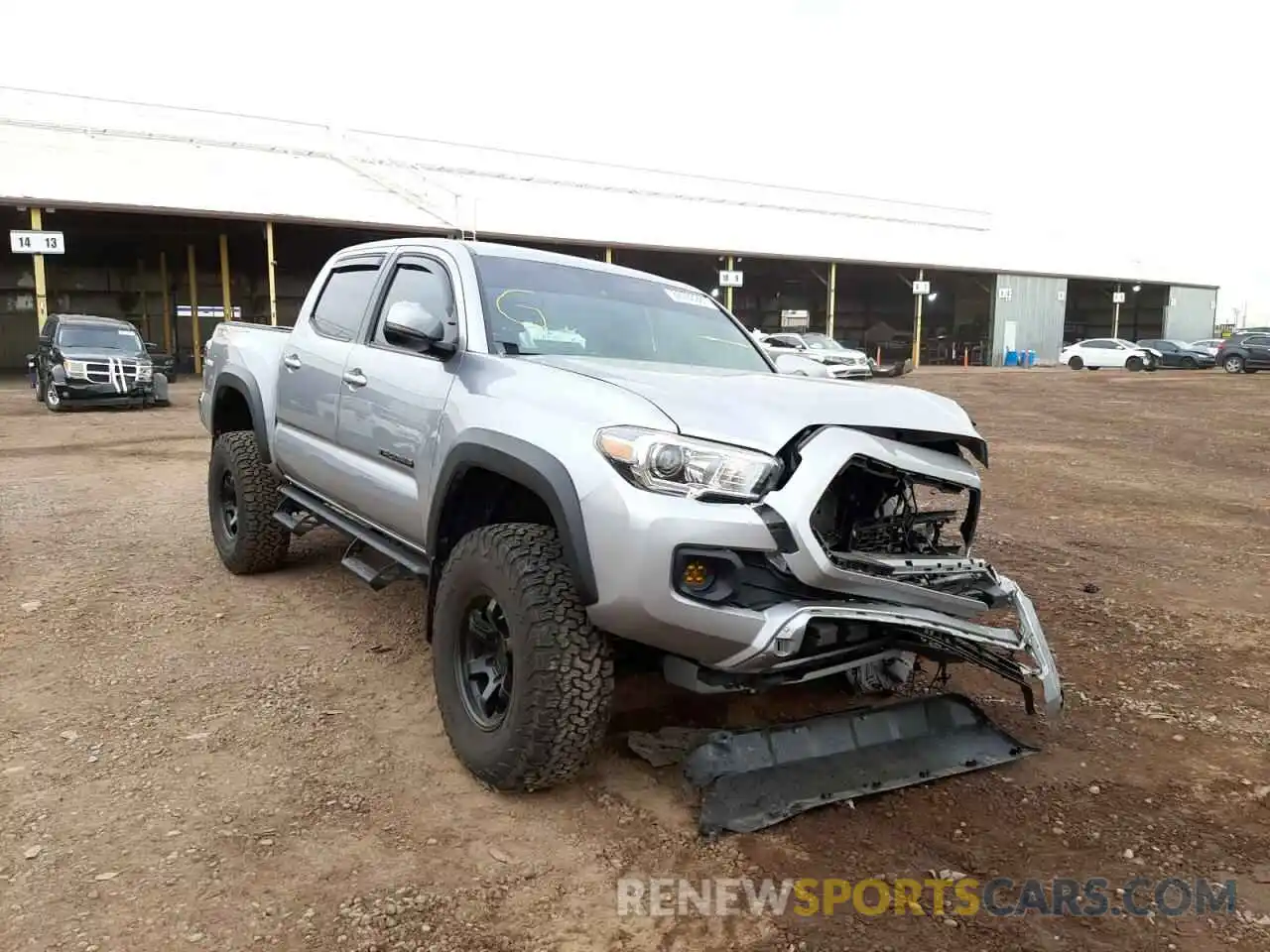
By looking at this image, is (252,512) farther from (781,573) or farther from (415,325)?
(781,573)

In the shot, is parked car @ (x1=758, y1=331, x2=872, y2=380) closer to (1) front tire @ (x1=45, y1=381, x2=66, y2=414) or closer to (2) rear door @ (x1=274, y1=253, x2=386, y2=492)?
(1) front tire @ (x1=45, y1=381, x2=66, y2=414)

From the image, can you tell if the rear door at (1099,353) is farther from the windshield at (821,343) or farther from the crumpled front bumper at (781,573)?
the crumpled front bumper at (781,573)

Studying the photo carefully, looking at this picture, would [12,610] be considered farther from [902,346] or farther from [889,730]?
[902,346]

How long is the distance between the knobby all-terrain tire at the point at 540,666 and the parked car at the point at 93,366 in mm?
Answer: 16097

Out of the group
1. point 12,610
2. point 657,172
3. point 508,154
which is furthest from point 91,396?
point 657,172

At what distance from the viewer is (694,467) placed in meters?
2.56

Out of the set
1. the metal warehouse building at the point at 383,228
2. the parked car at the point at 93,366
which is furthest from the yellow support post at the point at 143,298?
the parked car at the point at 93,366

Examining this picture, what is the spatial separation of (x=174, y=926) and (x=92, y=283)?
34314mm

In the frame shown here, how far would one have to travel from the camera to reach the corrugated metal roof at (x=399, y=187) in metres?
23.0

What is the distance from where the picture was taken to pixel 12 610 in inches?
183

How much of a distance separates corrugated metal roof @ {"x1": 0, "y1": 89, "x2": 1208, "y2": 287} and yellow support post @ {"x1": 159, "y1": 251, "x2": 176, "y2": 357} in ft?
15.1

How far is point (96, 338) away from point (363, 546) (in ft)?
50.8

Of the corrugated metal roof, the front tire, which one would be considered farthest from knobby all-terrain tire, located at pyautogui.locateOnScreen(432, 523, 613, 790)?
the corrugated metal roof

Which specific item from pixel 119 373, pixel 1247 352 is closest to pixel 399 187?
pixel 119 373
